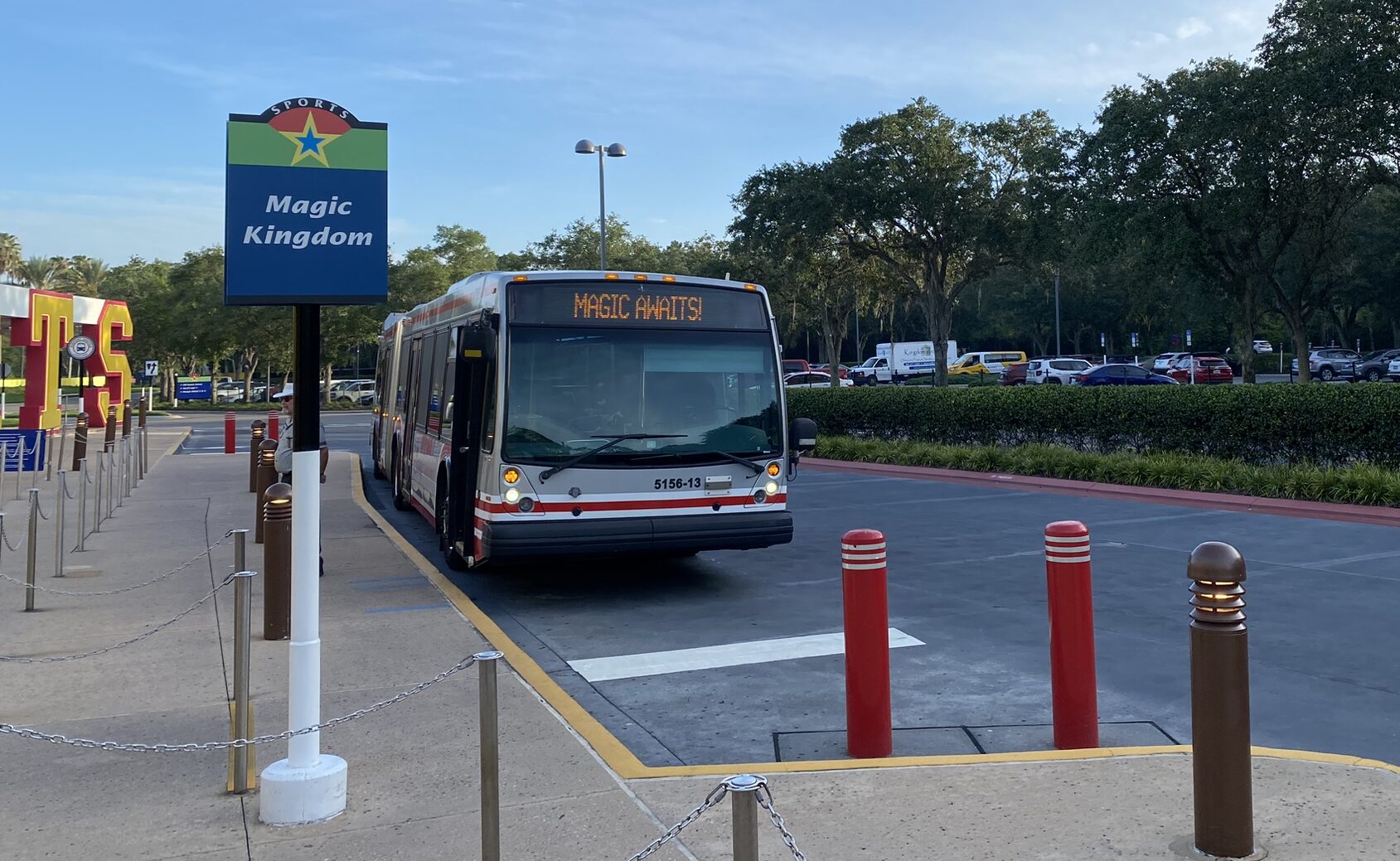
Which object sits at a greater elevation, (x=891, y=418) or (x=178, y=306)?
(x=178, y=306)

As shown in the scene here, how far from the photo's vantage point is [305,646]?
481cm

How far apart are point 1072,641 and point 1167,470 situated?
1197 centimetres

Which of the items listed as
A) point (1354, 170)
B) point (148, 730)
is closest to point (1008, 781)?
point (148, 730)

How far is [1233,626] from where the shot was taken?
3990 millimetres

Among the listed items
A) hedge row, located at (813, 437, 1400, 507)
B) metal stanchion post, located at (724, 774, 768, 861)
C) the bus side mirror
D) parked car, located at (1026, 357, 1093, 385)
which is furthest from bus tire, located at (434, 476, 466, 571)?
parked car, located at (1026, 357, 1093, 385)

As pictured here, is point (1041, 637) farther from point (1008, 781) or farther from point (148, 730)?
point (148, 730)

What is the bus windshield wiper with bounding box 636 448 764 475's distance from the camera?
9430 millimetres

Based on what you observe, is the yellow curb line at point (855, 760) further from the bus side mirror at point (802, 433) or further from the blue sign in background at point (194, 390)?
the blue sign in background at point (194, 390)

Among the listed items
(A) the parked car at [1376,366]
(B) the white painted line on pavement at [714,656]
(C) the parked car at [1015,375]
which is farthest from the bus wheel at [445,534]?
(C) the parked car at [1015,375]

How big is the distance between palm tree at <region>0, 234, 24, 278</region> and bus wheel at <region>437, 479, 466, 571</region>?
87.9 meters

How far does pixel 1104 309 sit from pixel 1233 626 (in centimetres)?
Result: 8154

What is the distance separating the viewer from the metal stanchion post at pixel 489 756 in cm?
371

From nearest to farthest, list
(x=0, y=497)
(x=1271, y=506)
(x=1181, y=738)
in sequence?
(x=1181, y=738) < (x=1271, y=506) < (x=0, y=497)

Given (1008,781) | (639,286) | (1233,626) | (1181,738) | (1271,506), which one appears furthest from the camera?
(1271,506)
